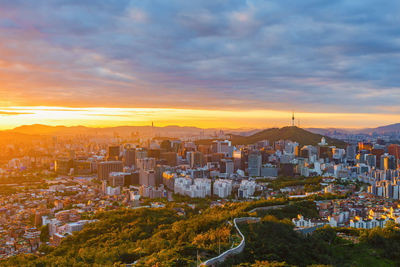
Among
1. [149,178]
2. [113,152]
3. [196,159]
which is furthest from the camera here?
[113,152]

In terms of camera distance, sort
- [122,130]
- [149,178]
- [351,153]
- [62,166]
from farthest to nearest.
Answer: [122,130]
[351,153]
[62,166]
[149,178]

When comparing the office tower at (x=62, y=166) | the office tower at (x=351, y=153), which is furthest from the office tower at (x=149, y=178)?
the office tower at (x=351, y=153)

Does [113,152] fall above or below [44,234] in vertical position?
above

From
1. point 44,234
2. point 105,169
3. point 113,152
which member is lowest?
point 44,234


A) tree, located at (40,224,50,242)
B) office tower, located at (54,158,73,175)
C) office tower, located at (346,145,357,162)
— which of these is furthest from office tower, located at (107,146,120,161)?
office tower, located at (346,145,357,162)

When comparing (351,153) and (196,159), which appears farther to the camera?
(351,153)

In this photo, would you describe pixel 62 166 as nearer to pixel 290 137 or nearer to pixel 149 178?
pixel 149 178

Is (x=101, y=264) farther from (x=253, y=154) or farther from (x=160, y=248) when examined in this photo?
(x=253, y=154)

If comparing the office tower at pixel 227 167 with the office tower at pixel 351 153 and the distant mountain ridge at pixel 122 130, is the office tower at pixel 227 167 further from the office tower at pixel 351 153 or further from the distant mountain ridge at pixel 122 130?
the distant mountain ridge at pixel 122 130

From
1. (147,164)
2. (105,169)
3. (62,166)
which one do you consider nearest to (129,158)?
(147,164)
